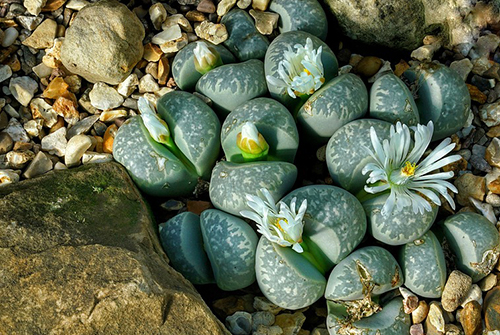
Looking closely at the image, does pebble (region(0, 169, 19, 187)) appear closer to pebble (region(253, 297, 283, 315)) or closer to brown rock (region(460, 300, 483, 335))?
pebble (region(253, 297, 283, 315))

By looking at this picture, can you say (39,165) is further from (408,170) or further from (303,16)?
(408,170)

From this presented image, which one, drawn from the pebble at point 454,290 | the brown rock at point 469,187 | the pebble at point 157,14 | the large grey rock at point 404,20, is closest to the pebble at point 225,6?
the pebble at point 157,14

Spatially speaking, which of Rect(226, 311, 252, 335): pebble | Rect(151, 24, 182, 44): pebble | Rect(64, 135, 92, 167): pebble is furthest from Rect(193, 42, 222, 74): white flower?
Rect(226, 311, 252, 335): pebble

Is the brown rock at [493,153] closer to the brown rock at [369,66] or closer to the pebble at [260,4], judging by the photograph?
the brown rock at [369,66]

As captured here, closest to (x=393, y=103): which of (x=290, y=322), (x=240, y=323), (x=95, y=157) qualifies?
(x=290, y=322)

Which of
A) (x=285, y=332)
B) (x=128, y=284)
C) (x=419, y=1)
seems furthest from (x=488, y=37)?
(x=128, y=284)

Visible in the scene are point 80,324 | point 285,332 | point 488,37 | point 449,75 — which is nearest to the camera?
point 80,324

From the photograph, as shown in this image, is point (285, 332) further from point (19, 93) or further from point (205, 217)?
point (19, 93)
